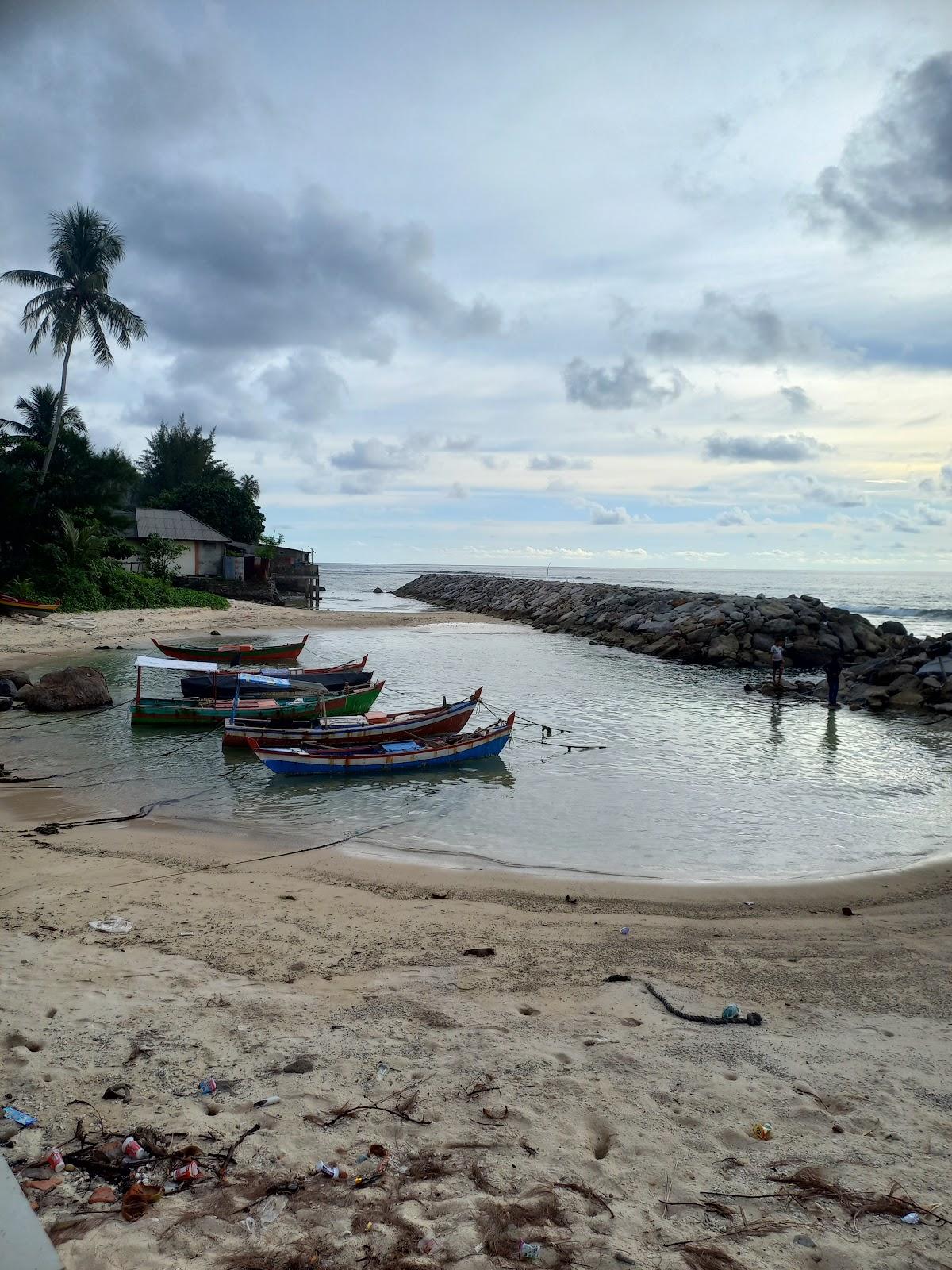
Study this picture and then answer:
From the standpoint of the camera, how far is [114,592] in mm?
43062

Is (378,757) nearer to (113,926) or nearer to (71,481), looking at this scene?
(113,926)

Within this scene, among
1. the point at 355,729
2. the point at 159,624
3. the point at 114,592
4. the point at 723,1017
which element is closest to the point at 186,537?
the point at 114,592

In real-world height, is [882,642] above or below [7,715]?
above

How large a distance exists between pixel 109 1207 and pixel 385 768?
12020mm

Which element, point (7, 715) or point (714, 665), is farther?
point (714, 665)

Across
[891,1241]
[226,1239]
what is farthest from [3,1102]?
A: [891,1241]

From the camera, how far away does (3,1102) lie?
4543mm

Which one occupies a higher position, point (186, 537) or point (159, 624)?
point (186, 537)

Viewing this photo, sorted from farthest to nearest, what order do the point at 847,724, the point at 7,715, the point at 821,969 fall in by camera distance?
1. the point at 847,724
2. the point at 7,715
3. the point at 821,969

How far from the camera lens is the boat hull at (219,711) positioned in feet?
63.7

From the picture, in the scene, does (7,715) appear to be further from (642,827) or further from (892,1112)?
(892,1112)

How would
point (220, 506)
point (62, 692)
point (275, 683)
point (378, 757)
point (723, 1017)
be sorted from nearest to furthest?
point (723, 1017) < point (378, 757) < point (275, 683) < point (62, 692) < point (220, 506)

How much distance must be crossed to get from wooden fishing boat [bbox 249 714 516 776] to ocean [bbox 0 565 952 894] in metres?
0.27

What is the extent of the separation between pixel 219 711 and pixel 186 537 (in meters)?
39.0
